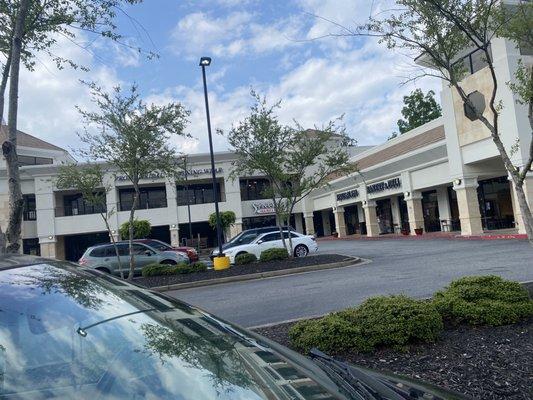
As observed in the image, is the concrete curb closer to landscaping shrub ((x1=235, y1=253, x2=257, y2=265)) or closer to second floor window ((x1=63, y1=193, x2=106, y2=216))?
landscaping shrub ((x1=235, y1=253, x2=257, y2=265))

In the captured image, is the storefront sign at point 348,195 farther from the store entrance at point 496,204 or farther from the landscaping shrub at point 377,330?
the landscaping shrub at point 377,330

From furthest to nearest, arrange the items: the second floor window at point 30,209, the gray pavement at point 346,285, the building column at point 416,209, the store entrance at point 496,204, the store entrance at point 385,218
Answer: the second floor window at point 30,209, the store entrance at point 385,218, the building column at point 416,209, the store entrance at point 496,204, the gray pavement at point 346,285

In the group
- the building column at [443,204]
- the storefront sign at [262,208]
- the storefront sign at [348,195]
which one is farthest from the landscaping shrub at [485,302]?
the storefront sign at [262,208]

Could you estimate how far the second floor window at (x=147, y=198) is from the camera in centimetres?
4322

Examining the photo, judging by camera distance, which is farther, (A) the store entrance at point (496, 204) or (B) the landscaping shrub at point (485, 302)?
(A) the store entrance at point (496, 204)

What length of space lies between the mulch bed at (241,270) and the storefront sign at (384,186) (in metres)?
14.7

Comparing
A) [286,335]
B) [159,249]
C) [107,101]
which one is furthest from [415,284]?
[159,249]

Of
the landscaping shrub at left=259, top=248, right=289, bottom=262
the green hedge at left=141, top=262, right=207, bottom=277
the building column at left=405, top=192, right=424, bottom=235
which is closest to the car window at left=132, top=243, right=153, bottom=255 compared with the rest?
the green hedge at left=141, top=262, right=207, bottom=277

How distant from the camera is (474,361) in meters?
4.57

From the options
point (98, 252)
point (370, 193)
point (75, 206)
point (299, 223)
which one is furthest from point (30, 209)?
point (370, 193)

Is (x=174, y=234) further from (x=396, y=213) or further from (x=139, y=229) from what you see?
(x=396, y=213)

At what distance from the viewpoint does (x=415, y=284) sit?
1126 centimetres

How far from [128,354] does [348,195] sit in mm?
38874

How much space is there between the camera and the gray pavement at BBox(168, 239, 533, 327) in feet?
31.7
